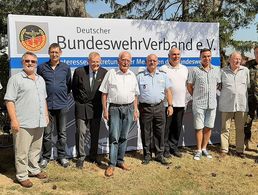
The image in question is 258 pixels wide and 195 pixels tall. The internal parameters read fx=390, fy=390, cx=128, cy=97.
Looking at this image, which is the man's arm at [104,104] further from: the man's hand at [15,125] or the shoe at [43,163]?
the man's hand at [15,125]

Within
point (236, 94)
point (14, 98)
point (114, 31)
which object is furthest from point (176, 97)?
point (14, 98)

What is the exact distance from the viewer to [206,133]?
23.2ft

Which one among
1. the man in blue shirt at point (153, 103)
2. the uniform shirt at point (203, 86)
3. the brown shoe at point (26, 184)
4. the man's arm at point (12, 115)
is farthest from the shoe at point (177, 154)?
the man's arm at point (12, 115)

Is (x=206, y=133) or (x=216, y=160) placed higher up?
(x=206, y=133)

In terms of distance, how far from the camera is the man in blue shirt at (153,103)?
6.26 metres

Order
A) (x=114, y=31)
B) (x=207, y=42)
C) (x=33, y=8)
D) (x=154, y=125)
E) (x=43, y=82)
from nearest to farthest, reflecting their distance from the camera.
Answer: (x=43, y=82) → (x=154, y=125) → (x=114, y=31) → (x=207, y=42) → (x=33, y=8)

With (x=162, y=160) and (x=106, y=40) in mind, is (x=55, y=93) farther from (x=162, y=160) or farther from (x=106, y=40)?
(x=162, y=160)

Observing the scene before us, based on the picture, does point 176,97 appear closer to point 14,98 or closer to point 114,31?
point 114,31

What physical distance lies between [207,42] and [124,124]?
113 inches

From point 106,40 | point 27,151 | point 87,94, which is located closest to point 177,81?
point 106,40

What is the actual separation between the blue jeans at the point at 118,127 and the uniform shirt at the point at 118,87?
0.13 meters

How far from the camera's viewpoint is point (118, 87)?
19.2ft

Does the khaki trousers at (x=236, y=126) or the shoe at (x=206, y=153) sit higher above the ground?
the khaki trousers at (x=236, y=126)

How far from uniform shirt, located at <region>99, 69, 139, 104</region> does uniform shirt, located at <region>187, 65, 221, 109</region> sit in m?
1.36
